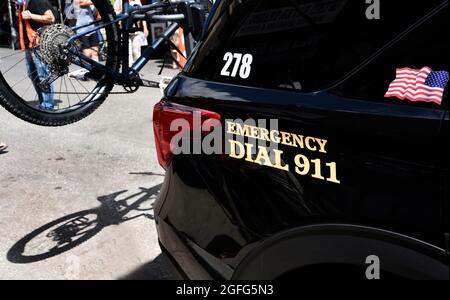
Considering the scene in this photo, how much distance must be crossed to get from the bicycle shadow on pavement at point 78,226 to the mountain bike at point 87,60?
865 mm

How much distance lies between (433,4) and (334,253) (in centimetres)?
74

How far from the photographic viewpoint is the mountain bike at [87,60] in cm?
297

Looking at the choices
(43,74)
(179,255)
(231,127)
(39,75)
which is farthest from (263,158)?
(39,75)

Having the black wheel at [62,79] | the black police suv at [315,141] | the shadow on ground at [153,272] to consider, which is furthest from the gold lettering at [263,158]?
the black wheel at [62,79]

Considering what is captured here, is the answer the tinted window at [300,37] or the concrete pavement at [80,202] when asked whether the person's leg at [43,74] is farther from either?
the tinted window at [300,37]

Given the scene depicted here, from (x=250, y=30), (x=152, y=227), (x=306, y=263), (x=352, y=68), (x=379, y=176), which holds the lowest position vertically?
(x=152, y=227)

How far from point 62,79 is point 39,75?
30 cm

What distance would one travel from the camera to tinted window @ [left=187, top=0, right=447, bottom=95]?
140cm

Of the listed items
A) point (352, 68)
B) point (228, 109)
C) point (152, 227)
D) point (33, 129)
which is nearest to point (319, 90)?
point (352, 68)

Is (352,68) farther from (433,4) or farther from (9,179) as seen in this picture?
(9,179)

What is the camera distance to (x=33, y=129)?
6074mm

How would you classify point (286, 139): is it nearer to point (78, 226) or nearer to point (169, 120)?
point (169, 120)

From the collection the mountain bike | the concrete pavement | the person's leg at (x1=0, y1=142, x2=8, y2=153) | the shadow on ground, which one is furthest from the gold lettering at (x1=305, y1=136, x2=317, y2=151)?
the person's leg at (x1=0, y1=142, x2=8, y2=153)

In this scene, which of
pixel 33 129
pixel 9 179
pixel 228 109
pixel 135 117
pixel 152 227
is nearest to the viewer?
pixel 228 109
